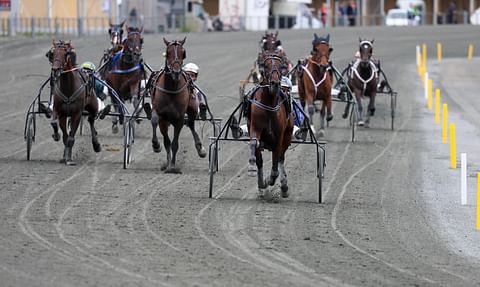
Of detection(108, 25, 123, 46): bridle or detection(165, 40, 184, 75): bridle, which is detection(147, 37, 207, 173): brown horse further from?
detection(108, 25, 123, 46): bridle

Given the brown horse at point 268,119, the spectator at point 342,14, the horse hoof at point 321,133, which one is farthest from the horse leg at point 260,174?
the spectator at point 342,14

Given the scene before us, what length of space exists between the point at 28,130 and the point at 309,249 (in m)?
8.35

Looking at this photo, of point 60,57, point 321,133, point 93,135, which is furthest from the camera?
point 321,133

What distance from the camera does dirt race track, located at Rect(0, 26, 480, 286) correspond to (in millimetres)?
10555

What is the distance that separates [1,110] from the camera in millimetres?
28250

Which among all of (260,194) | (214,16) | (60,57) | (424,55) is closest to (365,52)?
(60,57)

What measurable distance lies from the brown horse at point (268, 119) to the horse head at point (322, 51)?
27.0 feet

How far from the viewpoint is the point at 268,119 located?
50.0ft

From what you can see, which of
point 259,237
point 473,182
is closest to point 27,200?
point 259,237

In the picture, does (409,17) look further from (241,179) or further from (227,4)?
(241,179)

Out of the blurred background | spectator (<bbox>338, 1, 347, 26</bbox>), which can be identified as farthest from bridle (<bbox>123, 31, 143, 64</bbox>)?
spectator (<bbox>338, 1, 347, 26</bbox>)

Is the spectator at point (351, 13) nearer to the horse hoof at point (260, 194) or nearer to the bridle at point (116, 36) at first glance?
the bridle at point (116, 36)

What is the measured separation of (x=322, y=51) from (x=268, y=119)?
8.76m

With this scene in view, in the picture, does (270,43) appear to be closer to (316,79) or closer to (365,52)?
(316,79)
